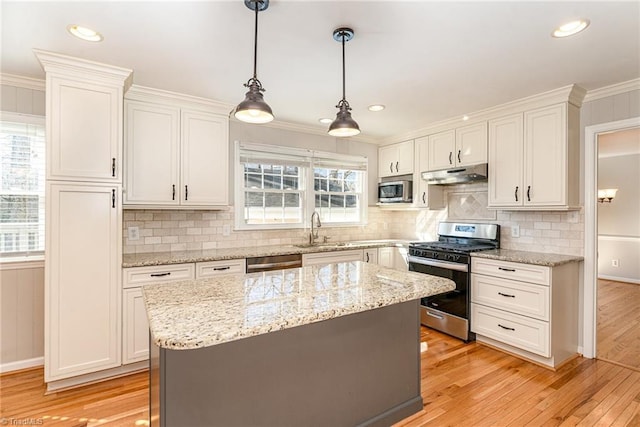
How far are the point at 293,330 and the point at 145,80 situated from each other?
244 centimetres

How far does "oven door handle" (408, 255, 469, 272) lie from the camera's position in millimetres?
3355

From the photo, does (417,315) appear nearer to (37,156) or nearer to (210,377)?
(210,377)

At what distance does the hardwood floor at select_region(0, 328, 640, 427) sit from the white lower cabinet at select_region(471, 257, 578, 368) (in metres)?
0.16

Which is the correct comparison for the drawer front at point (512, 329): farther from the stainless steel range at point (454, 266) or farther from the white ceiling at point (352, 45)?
the white ceiling at point (352, 45)

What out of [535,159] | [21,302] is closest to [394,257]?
[535,159]

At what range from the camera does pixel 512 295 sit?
3.02 meters

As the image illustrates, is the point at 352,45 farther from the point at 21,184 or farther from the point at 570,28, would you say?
the point at 21,184

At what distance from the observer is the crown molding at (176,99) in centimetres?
291

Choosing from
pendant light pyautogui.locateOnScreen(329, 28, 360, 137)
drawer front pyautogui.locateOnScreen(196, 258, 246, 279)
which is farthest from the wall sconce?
drawer front pyautogui.locateOnScreen(196, 258, 246, 279)

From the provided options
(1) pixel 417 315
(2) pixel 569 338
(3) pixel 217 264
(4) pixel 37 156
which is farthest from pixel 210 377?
(2) pixel 569 338

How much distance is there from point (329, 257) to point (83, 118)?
2.57m

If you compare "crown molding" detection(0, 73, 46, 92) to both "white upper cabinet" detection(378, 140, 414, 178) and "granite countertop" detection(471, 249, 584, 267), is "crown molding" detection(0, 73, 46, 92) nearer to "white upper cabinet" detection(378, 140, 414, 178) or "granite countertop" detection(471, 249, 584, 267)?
"white upper cabinet" detection(378, 140, 414, 178)

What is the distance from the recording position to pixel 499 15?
1818 mm

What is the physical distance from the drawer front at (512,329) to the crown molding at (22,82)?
176 inches
